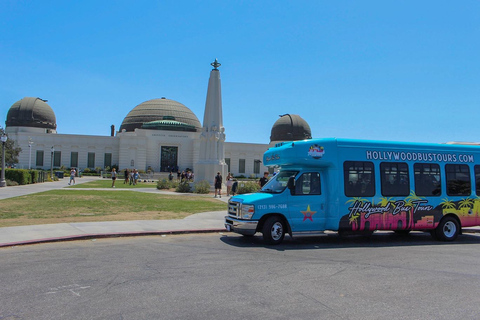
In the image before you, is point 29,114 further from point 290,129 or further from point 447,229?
point 447,229

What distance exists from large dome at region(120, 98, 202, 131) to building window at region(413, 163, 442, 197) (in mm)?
69106

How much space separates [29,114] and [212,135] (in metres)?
52.8

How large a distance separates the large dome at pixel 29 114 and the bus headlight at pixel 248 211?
75.7 meters

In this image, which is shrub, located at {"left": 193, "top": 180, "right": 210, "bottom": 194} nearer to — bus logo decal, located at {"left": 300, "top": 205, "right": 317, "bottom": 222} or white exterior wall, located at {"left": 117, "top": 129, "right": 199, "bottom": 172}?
bus logo decal, located at {"left": 300, "top": 205, "right": 317, "bottom": 222}

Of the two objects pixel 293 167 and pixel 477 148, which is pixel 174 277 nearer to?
pixel 293 167

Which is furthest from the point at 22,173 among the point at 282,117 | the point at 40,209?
the point at 282,117

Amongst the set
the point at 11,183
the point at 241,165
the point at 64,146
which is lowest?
the point at 11,183

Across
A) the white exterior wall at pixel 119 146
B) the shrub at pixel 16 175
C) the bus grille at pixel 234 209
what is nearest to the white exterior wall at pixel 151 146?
the white exterior wall at pixel 119 146

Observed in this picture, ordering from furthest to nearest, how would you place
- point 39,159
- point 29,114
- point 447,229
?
point 29,114 → point 39,159 → point 447,229

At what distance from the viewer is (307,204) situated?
11.2m

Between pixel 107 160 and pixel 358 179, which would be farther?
pixel 107 160

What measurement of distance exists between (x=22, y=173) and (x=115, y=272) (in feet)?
112

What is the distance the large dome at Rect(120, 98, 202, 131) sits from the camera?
79.2m

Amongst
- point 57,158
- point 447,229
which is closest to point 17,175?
point 447,229
